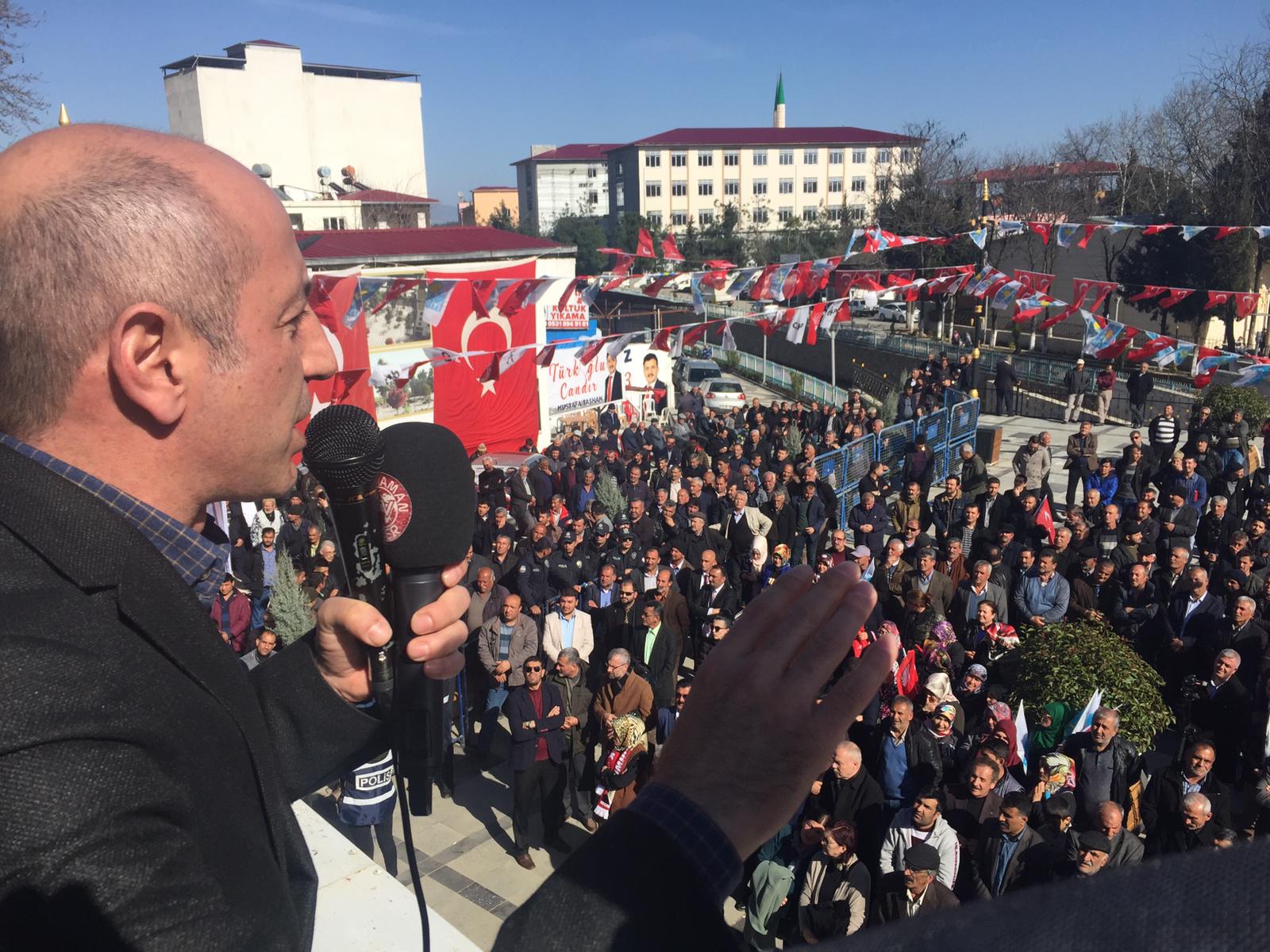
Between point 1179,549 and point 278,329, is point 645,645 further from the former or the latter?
point 278,329

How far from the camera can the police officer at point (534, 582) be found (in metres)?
10.0

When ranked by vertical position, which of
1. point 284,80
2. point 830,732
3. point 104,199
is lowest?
point 830,732

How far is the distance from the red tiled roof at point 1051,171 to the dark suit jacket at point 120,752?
156 ft

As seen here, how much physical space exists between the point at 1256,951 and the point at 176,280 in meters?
1.08

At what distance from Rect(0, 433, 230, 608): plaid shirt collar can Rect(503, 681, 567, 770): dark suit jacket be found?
20.5 ft

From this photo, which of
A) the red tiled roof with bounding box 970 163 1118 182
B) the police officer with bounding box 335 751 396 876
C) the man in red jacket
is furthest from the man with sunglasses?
the red tiled roof with bounding box 970 163 1118 182

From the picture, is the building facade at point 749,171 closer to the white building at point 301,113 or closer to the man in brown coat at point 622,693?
the white building at point 301,113

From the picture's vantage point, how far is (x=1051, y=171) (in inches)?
1690

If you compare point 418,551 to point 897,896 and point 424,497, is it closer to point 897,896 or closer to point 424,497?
point 424,497

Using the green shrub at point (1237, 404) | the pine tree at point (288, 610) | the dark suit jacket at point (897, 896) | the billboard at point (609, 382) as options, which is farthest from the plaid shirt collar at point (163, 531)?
the billboard at point (609, 382)

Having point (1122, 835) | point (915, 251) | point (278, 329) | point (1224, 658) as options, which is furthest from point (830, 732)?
point (915, 251)

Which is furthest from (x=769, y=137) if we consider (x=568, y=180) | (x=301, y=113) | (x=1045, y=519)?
(x=1045, y=519)

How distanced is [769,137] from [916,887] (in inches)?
3218

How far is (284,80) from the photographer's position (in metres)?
54.9
